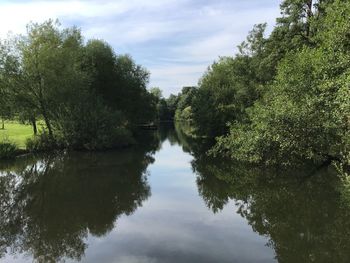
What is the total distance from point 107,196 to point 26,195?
3662 millimetres

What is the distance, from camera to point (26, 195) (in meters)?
18.0

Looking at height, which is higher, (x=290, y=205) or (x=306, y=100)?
(x=306, y=100)

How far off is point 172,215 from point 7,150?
18274 mm

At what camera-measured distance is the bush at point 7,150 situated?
28.5 meters

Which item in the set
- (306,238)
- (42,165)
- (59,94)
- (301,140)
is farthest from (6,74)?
(306,238)

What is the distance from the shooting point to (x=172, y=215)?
15.4 m

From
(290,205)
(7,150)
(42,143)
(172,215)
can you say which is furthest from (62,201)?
(42,143)

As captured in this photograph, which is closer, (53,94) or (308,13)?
(308,13)

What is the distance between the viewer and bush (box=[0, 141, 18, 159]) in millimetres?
28522

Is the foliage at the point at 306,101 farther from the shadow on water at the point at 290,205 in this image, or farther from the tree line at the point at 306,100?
the shadow on water at the point at 290,205

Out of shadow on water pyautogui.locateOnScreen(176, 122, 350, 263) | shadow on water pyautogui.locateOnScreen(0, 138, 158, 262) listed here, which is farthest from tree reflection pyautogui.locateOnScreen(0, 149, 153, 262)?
shadow on water pyautogui.locateOnScreen(176, 122, 350, 263)

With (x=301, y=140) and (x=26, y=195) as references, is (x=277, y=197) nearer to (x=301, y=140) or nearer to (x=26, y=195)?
(x=301, y=140)

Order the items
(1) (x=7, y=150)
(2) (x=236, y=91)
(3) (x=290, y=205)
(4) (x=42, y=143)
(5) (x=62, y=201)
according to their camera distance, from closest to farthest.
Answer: (3) (x=290, y=205) → (5) (x=62, y=201) → (1) (x=7, y=150) → (4) (x=42, y=143) → (2) (x=236, y=91)

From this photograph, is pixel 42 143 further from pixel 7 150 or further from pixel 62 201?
pixel 62 201
